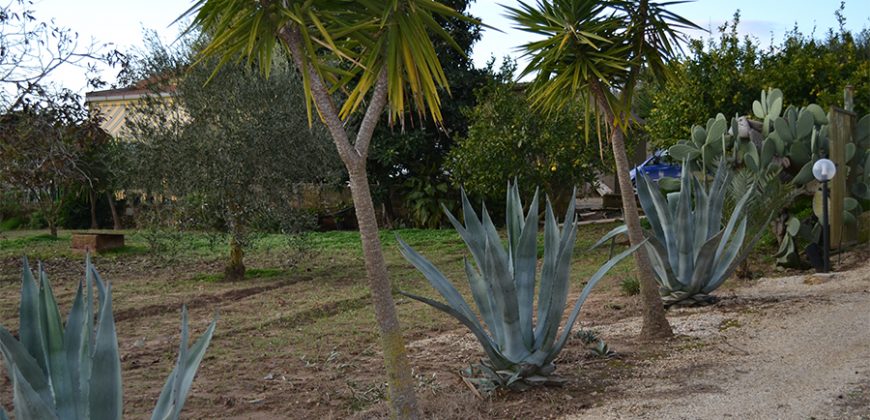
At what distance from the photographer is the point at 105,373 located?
2939mm

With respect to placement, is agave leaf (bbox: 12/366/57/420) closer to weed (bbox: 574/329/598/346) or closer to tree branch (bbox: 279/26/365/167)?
tree branch (bbox: 279/26/365/167)

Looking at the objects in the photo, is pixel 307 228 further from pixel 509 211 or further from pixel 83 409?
pixel 83 409

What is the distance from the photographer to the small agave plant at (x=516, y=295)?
197 inches

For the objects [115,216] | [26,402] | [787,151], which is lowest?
[26,402]

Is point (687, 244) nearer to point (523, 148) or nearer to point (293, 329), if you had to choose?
point (293, 329)

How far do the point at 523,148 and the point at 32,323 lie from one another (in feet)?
41.5

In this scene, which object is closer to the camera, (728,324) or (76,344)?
(76,344)

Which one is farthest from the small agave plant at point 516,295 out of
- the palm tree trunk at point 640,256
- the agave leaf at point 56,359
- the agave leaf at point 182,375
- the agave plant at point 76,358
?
the agave leaf at point 56,359

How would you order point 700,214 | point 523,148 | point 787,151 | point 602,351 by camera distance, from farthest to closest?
point 523,148 → point 787,151 → point 700,214 → point 602,351

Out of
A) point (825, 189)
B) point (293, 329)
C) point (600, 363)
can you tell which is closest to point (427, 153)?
point (293, 329)

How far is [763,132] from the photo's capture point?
10.4 metres

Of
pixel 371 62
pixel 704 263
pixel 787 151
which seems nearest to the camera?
pixel 371 62

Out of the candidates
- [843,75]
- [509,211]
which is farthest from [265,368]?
[843,75]

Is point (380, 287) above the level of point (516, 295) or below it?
above
